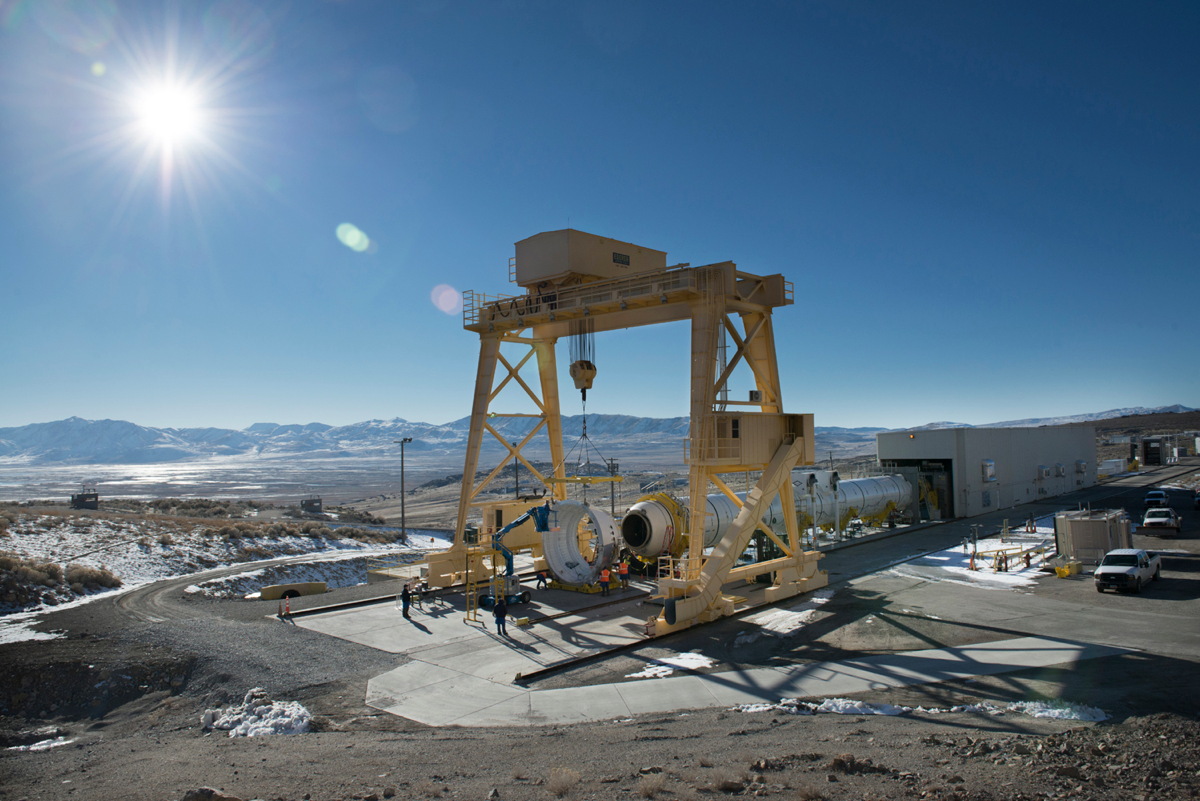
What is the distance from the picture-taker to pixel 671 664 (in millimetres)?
15672

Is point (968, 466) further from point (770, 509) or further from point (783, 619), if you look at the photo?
point (783, 619)

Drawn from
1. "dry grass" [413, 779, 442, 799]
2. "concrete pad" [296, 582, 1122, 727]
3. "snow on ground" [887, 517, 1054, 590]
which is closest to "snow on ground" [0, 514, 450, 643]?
"concrete pad" [296, 582, 1122, 727]

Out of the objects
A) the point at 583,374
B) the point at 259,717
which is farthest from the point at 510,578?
the point at 259,717

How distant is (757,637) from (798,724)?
6.71m

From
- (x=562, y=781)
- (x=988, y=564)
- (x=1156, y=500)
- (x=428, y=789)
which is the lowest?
(x=988, y=564)

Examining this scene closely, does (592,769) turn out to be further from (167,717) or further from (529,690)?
(167,717)

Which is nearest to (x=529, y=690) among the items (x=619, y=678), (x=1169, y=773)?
(x=619, y=678)

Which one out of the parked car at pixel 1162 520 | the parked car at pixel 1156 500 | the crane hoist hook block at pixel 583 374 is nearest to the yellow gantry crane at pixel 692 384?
the crane hoist hook block at pixel 583 374

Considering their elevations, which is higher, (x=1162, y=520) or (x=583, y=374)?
(x=583, y=374)

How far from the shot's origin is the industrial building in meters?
40.1

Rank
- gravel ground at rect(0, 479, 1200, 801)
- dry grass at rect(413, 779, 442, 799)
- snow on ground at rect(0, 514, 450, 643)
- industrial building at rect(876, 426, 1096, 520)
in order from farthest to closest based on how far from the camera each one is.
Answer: industrial building at rect(876, 426, 1096, 520)
snow on ground at rect(0, 514, 450, 643)
dry grass at rect(413, 779, 442, 799)
gravel ground at rect(0, 479, 1200, 801)

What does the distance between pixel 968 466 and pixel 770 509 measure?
1755 centimetres

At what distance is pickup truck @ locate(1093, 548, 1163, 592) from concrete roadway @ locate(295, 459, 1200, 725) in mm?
400

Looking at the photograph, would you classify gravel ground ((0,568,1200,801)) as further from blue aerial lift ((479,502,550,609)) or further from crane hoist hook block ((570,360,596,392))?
crane hoist hook block ((570,360,596,392))
